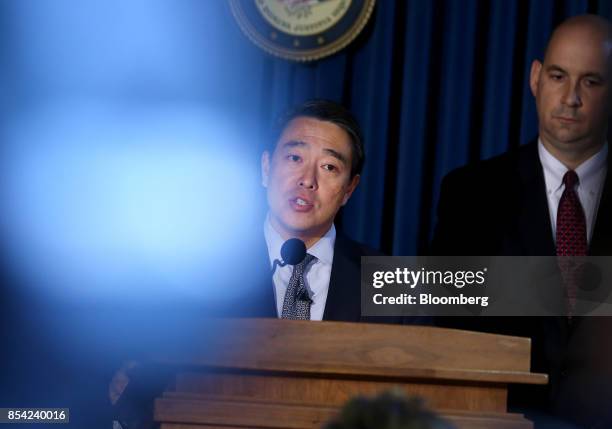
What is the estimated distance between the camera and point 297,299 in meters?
2.24

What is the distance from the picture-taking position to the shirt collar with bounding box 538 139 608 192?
279cm

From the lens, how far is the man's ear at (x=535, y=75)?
2.92 meters

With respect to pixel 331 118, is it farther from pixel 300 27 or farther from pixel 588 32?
pixel 588 32

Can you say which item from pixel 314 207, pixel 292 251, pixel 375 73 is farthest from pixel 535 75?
pixel 292 251

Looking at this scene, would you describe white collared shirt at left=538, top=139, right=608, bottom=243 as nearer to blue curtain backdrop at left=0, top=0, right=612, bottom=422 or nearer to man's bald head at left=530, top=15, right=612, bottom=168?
man's bald head at left=530, top=15, right=612, bottom=168

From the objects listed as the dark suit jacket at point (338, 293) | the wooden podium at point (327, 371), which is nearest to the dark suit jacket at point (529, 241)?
the dark suit jacket at point (338, 293)

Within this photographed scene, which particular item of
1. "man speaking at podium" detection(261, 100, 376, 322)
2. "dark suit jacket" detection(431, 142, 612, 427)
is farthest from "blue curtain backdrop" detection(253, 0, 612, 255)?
"man speaking at podium" detection(261, 100, 376, 322)

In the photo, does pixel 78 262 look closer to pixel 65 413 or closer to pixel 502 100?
pixel 65 413

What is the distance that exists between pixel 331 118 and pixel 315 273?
0.44 metres

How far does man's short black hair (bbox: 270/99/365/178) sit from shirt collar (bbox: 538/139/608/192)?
0.66m

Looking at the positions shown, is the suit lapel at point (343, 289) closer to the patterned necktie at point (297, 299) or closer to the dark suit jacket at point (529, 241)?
the patterned necktie at point (297, 299)

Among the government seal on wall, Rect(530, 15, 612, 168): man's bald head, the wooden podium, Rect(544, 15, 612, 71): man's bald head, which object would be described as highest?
the government seal on wall

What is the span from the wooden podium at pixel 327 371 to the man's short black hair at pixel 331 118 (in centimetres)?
97

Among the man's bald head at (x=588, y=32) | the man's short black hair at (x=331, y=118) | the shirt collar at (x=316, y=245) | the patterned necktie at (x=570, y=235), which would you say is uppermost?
the man's bald head at (x=588, y=32)
